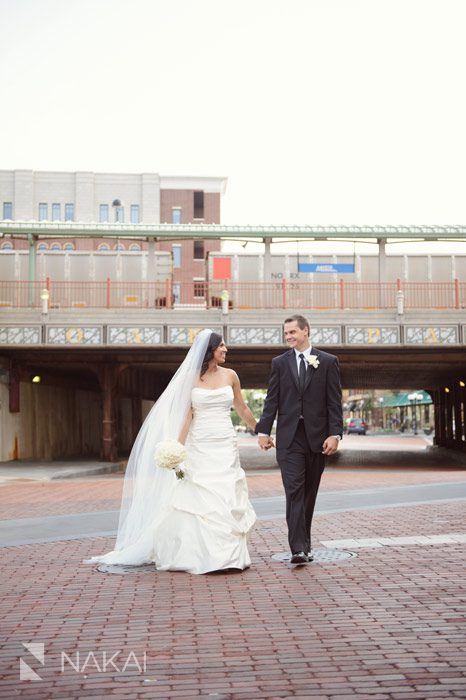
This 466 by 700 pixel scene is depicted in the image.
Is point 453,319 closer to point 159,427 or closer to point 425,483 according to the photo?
point 425,483

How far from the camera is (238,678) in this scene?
4297mm

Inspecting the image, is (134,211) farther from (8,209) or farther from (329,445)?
(329,445)

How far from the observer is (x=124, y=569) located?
769cm

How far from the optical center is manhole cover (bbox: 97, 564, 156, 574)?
7564 millimetres

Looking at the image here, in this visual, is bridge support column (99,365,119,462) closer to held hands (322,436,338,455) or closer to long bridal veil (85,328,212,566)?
long bridal veil (85,328,212,566)

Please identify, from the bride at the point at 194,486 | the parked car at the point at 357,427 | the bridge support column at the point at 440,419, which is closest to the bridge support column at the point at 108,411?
the bridge support column at the point at 440,419

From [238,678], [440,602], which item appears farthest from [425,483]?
[238,678]

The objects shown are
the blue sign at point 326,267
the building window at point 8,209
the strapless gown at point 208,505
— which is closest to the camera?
the strapless gown at point 208,505

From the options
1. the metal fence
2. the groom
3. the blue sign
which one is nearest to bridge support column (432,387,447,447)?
the blue sign

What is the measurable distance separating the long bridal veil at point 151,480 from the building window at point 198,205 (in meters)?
72.2

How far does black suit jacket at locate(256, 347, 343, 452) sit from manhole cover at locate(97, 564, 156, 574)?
160 cm

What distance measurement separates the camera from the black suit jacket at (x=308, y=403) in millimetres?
7559

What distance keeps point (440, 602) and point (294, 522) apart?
1.75 m

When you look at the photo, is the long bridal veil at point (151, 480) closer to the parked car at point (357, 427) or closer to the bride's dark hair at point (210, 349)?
the bride's dark hair at point (210, 349)
